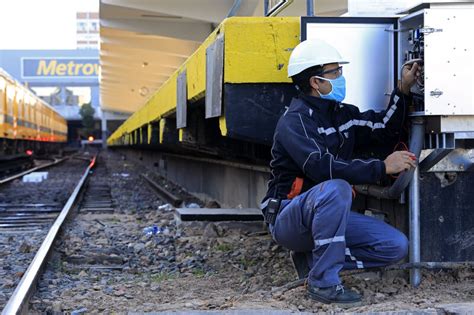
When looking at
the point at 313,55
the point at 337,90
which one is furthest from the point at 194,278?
the point at 313,55

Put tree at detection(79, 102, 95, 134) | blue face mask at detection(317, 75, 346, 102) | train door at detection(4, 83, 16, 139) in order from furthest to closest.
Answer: tree at detection(79, 102, 95, 134), train door at detection(4, 83, 16, 139), blue face mask at detection(317, 75, 346, 102)

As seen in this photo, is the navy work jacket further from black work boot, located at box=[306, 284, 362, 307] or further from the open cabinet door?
black work boot, located at box=[306, 284, 362, 307]

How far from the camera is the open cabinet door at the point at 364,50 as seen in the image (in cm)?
434

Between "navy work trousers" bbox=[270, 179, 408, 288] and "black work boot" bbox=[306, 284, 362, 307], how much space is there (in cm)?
3

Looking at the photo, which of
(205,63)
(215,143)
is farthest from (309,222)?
(215,143)

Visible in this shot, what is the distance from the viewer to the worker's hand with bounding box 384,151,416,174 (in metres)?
3.76

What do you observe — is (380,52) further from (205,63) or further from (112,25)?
(112,25)

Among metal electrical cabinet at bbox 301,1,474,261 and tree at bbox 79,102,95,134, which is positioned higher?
tree at bbox 79,102,95,134

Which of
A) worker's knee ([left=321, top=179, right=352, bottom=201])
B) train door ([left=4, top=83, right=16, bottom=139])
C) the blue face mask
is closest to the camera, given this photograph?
worker's knee ([left=321, top=179, right=352, bottom=201])

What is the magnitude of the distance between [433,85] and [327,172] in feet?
2.67

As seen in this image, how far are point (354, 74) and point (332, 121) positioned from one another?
471 millimetres

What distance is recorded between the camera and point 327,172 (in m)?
3.80

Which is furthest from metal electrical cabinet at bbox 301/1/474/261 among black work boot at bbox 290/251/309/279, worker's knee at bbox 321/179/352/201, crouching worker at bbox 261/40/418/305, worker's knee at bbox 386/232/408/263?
black work boot at bbox 290/251/309/279

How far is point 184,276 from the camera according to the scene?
534cm
